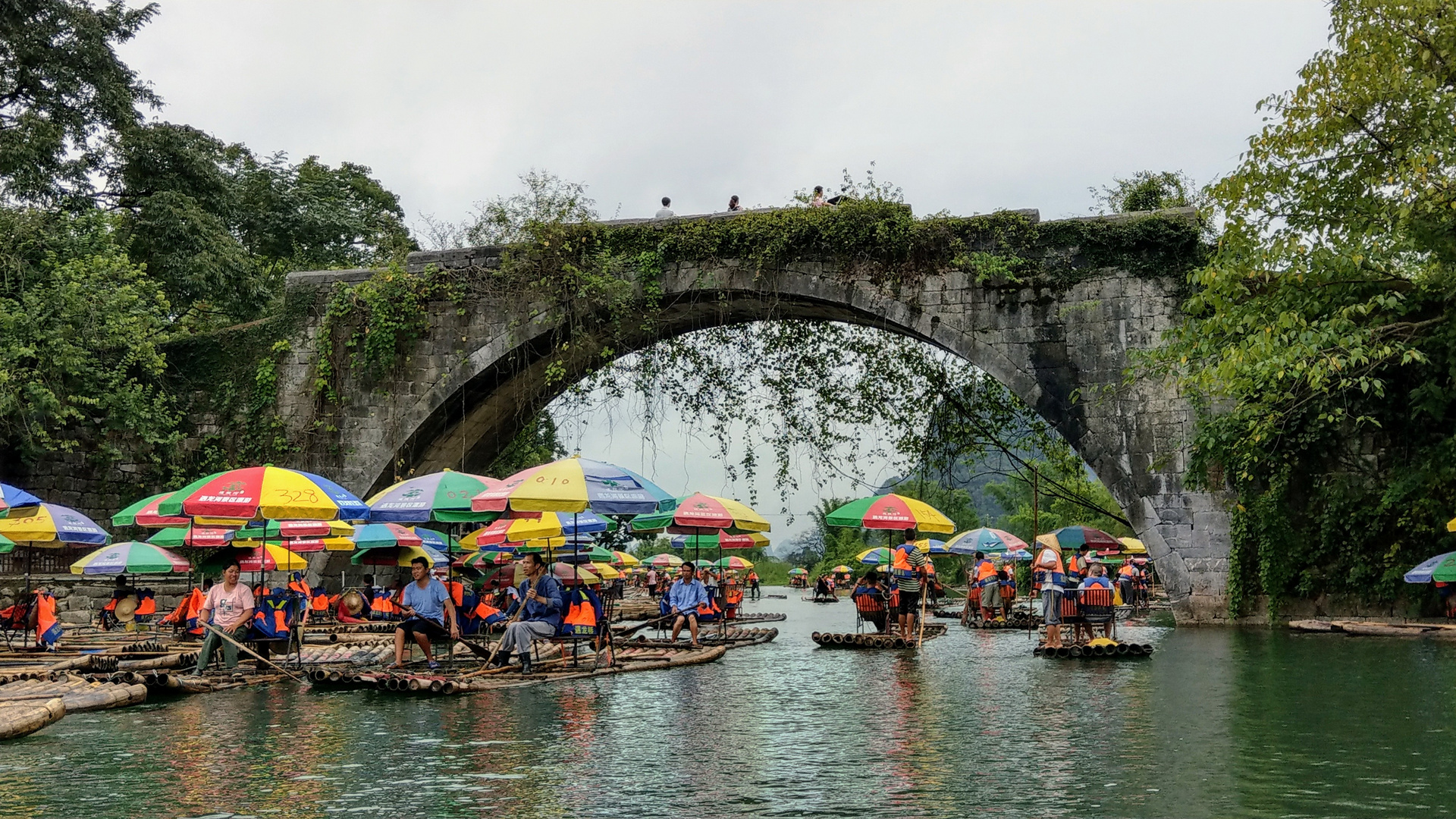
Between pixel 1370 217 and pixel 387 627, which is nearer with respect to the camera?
pixel 1370 217

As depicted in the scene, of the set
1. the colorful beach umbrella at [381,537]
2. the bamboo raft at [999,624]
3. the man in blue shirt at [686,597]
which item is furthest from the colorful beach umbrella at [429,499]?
the bamboo raft at [999,624]

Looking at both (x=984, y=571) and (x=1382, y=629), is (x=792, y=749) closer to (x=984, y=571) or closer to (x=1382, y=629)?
(x=1382, y=629)

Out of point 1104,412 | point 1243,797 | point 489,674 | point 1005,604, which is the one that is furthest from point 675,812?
point 1005,604

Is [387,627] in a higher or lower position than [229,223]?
lower

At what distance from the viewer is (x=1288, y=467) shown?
57.0 ft

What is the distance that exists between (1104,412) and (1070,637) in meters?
3.45

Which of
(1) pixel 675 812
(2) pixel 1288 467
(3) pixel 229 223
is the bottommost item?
(1) pixel 675 812

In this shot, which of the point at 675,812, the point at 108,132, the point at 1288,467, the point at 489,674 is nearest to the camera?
the point at 675,812

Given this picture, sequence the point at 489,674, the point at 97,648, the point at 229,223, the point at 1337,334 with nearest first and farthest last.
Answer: the point at 489,674, the point at 97,648, the point at 1337,334, the point at 229,223

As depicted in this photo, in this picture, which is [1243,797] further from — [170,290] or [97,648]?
[170,290]

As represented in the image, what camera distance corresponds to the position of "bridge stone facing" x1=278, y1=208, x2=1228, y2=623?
17891mm

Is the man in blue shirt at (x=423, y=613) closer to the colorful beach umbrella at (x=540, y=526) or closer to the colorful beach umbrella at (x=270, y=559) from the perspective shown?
the colorful beach umbrella at (x=540, y=526)

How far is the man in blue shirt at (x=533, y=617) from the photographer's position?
11570mm

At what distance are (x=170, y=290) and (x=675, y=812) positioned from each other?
27598 millimetres
